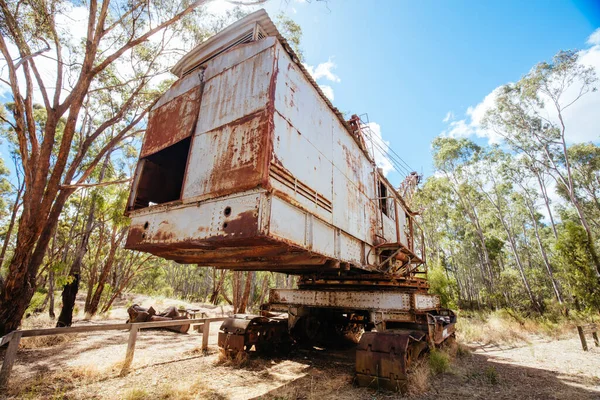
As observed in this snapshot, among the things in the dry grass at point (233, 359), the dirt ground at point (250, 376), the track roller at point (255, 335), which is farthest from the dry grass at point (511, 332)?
the dry grass at point (233, 359)

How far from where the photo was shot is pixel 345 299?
7406 mm

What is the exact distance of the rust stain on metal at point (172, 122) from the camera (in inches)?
235

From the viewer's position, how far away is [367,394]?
16.4 ft

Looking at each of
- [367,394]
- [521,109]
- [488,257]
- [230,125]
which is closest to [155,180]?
[230,125]

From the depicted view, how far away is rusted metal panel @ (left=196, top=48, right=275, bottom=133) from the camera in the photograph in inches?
199

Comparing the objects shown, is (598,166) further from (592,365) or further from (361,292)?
(361,292)

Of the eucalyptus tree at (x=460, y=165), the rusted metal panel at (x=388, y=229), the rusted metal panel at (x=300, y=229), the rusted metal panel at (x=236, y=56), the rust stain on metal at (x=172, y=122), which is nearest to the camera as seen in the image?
the rusted metal panel at (x=300, y=229)

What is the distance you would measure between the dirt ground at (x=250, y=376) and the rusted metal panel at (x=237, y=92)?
188 inches

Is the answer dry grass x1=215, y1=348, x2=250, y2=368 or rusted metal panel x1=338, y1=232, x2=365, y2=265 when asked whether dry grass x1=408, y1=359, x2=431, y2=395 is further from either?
dry grass x1=215, y1=348, x2=250, y2=368

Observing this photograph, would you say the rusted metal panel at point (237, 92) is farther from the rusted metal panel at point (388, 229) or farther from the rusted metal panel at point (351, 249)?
the rusted metal panel at point (388, 229)

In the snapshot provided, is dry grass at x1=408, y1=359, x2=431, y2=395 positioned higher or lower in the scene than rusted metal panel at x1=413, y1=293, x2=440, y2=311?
lower

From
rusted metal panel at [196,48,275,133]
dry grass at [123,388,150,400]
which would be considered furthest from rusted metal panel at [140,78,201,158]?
dry grass at [123,388,150,400]

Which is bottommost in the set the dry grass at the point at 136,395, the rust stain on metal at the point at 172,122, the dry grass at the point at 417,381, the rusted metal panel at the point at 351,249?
the dry grass at the point at 136,395

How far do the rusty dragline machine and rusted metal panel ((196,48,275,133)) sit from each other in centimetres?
3
